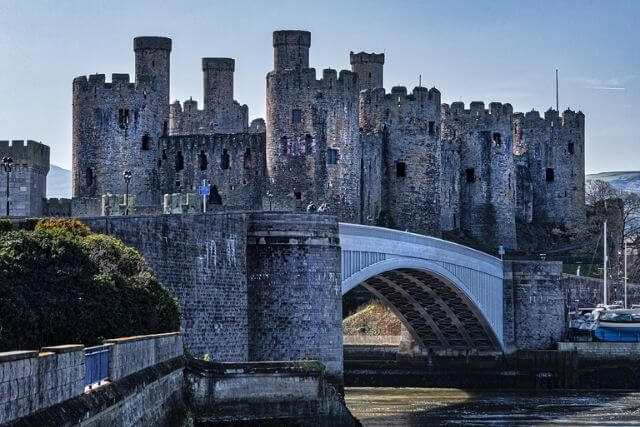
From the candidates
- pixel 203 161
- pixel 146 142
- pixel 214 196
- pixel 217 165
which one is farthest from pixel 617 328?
pixel 146 142

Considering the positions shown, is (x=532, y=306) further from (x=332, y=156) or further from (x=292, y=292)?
(x=292, y=292)

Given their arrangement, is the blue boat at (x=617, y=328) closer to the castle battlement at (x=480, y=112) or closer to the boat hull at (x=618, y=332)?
the boat hull at (x=618, y=332)

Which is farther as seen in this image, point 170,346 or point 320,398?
point 320,398

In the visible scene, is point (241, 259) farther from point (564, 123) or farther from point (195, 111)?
point (564, 123)

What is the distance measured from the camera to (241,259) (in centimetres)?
3728

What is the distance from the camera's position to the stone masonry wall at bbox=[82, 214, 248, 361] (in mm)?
32812

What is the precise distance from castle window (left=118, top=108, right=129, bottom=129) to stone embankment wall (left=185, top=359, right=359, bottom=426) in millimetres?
32701

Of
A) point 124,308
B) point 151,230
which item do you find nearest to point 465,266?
point 151,230

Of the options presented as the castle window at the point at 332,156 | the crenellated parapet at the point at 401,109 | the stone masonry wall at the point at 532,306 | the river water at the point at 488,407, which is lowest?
the river water at the point at 488,407

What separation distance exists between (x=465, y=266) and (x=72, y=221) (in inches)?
952

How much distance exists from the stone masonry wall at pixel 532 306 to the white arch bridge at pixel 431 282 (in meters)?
1.07

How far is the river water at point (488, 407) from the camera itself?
43406 millimetres

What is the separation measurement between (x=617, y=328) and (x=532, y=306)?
158 inches

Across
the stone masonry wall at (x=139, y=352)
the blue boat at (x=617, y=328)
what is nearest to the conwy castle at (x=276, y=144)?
the blue boat at (x=617, y=328)
